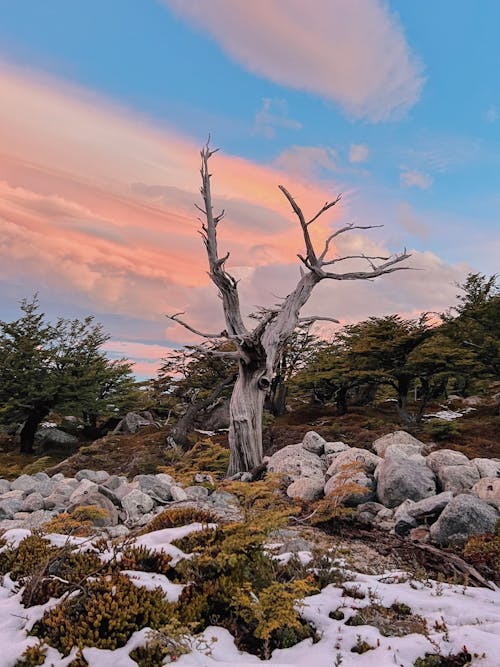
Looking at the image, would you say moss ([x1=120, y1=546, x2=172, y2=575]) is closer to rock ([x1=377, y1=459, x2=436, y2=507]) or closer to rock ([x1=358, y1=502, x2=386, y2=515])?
rock ([x1=358, y1=502, x2=386, y2=515])

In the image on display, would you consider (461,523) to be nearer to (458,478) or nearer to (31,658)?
(458,478)

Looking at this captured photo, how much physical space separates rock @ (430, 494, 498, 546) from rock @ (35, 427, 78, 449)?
23121 mm

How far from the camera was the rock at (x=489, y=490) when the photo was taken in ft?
27.0

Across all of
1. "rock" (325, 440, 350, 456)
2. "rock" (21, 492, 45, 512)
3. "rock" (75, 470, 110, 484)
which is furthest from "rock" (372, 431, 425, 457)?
"rock" (21, 492, 45, 512)

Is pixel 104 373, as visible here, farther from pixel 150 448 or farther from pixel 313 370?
pixel 313 370

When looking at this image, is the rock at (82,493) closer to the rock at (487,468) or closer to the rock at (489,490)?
the rock at (489,490)

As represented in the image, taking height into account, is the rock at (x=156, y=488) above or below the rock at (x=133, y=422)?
above

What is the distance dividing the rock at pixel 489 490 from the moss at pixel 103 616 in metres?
6.41

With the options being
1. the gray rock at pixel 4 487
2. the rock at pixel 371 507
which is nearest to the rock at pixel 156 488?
the rock at pixel 371 507

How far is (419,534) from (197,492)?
5.04m

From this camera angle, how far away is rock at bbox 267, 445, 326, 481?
11719mm

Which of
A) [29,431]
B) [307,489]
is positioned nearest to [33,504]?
[307,489]

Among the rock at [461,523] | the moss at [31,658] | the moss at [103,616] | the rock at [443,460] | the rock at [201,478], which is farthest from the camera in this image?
the rock at [201,478]

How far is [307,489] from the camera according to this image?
10375 millimetres
